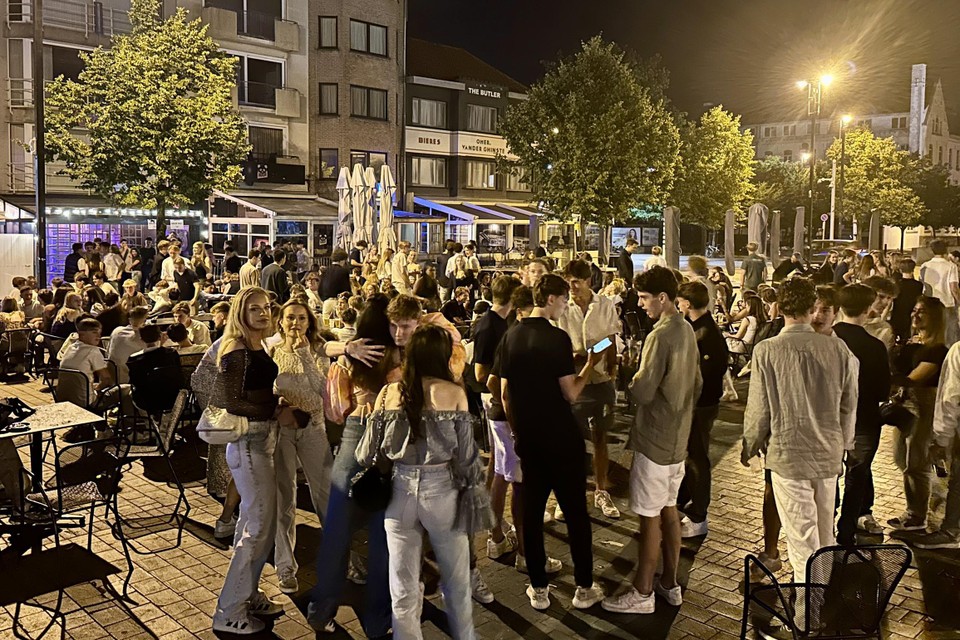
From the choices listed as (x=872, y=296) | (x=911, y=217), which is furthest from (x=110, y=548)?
(x=911, y=217)

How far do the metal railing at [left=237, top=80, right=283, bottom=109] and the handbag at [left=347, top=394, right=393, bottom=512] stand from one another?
32468 millimetres

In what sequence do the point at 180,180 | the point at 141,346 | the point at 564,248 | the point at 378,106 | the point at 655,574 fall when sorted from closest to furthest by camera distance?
the point at 655,574
the point at 141,346
the point at 180,180
the point at 378,106
the point at 564,248

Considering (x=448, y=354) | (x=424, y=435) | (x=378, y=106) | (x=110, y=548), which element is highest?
(x=378, y=106)

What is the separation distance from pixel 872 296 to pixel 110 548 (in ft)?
18.3

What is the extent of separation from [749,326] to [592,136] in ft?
80.8

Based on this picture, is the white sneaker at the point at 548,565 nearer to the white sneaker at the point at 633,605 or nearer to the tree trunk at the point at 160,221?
the white sneaker at the point at 633,605

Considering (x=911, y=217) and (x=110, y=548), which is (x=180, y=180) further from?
(x=911, y=217)

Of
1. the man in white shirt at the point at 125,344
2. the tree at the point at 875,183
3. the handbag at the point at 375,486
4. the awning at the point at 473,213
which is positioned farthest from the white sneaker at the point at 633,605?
the tree at the point at 875,183

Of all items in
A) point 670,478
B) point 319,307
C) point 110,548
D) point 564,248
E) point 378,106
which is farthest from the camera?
point 564,248

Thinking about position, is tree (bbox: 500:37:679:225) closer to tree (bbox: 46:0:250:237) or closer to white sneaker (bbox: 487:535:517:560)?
tree (bbox: 46:0:250:237)

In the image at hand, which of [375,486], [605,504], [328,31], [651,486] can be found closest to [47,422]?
[375,486]

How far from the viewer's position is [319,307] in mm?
13062

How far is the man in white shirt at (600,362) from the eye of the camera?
272 inches

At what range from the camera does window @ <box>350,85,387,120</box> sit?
1516 inches
